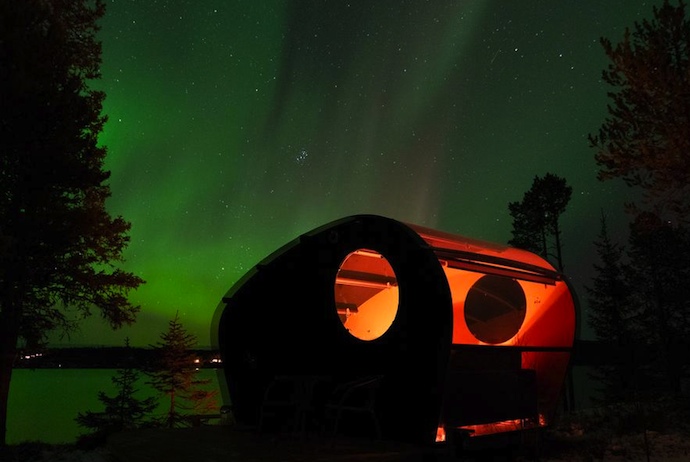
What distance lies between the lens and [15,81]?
1045 cm

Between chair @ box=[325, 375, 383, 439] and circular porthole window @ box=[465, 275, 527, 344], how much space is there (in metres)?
2.40

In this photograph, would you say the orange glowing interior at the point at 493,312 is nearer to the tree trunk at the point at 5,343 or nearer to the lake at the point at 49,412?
the tree trunk at the point at 5,343

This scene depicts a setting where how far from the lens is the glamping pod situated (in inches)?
234

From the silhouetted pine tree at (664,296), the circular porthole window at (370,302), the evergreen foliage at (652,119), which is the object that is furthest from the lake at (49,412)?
the evergreen foliage at (652,119)

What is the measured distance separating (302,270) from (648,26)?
298 inches

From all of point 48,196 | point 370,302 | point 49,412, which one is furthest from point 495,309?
point 49,412

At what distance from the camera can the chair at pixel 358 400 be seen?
5758 millimetres

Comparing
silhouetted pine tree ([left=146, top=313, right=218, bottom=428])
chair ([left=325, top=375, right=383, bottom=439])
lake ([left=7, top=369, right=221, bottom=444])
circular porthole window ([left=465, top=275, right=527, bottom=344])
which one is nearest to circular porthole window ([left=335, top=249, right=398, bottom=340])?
circular porthole window ([left=465, top=275, right=527, bottom=344])

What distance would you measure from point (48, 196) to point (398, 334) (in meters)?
9.26

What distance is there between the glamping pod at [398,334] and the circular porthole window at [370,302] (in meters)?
0.02

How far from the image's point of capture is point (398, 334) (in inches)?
244

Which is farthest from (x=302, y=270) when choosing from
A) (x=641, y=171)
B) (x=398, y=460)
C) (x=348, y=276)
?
(x=641, y=171)

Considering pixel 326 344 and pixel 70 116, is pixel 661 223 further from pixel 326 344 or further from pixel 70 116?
pixel 70 116

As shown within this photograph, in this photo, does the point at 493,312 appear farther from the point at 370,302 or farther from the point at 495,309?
the point at 370,302
